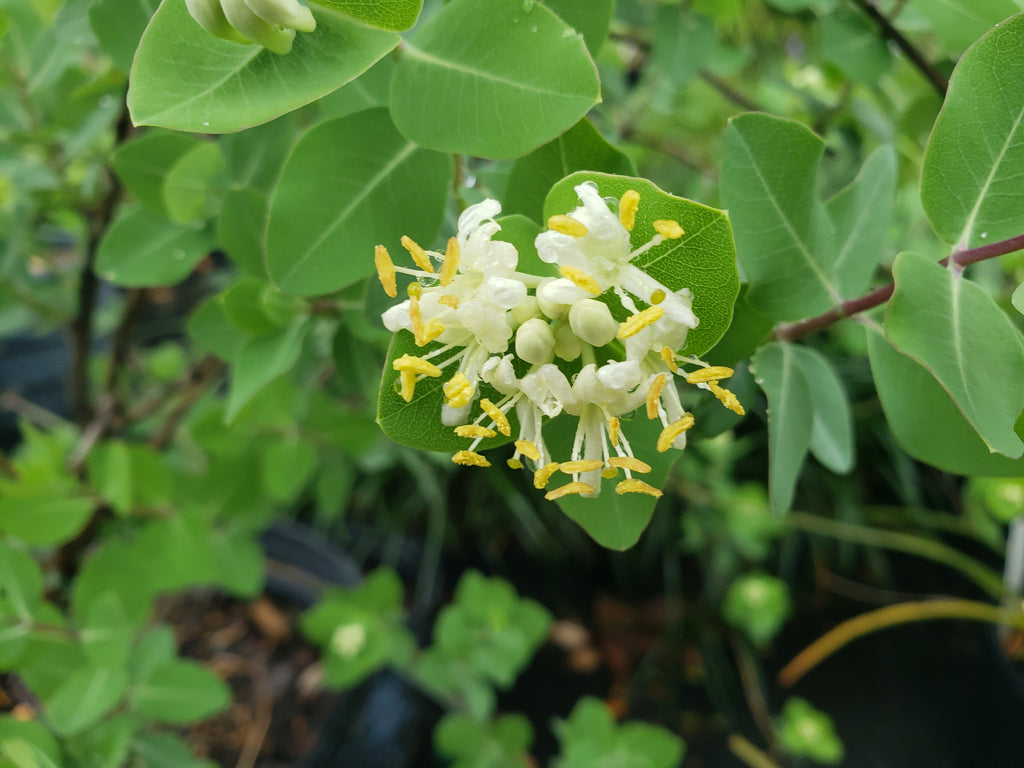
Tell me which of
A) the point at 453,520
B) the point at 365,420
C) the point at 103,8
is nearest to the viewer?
the point at 103,8

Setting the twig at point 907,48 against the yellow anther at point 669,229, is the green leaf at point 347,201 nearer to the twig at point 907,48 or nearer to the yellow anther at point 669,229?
the yellow anther at point 669,229

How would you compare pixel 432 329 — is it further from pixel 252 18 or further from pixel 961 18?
pixel 961 18

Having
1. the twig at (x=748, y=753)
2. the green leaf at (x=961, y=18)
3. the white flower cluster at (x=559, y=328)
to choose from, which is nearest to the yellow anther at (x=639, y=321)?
the white flower cluster at (x=559, y=328)

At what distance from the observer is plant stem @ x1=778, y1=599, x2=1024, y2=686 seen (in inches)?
56.4

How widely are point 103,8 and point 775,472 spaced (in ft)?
1.80

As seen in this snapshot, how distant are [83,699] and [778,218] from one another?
73cm

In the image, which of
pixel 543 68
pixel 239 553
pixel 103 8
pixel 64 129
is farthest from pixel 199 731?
pixel 543 68

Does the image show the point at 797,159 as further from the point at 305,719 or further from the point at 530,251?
the point at 305,719

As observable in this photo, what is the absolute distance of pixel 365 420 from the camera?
34.2 inches

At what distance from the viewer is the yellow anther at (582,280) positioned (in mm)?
319

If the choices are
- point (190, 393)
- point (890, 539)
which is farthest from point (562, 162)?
point (890, 539)

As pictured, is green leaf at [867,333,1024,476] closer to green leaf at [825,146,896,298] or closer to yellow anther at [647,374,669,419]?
green leaf at [825,146,896,298]

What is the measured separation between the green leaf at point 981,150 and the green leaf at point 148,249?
1.92 ft

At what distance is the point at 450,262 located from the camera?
1.08 feet
